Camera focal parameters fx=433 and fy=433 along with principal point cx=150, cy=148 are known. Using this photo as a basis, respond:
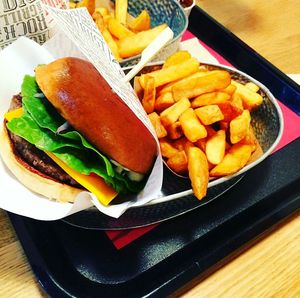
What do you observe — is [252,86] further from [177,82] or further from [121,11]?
[121,11]

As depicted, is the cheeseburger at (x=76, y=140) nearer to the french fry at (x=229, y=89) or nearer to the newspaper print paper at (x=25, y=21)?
the french fry at (x=229, y=89)

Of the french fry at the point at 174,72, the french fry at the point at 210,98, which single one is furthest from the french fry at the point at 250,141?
the french fry at the point at 174,72

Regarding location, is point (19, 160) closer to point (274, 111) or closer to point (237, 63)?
point (274, 111)

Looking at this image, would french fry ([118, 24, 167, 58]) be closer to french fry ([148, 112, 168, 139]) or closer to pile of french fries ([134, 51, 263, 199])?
pile of french fries ([134, 51, 263, 199])

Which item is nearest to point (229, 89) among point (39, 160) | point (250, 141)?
point (250, 141)

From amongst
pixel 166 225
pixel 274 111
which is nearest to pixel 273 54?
pixel 274 111

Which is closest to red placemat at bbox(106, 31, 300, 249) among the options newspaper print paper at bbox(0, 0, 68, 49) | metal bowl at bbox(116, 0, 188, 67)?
metal bowl at bbox(116, 0, 188, 67)
